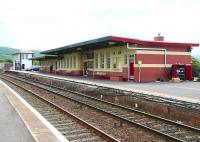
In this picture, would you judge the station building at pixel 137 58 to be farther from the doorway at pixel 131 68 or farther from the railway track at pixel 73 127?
the railway track at pixel 73 127

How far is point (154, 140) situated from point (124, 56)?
69.4 ft

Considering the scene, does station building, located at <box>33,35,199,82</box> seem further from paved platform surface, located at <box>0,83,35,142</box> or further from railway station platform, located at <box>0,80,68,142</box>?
paved platform surface, located at <box>0,83,35,142</box>

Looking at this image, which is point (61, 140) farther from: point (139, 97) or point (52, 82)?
point (52, 82)

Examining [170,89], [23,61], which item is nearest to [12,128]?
[170,89]

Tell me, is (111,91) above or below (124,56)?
below

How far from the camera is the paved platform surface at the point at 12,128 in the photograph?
28.8 ft

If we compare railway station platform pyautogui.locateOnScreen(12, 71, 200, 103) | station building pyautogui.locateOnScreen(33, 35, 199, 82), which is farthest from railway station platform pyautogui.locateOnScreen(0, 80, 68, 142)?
station building pyautogui.locateOnScreen(33, 35, 199, 82)

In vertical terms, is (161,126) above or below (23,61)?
below

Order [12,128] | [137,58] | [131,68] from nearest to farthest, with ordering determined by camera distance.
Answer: [12,128] < [137,58] < [131,68]

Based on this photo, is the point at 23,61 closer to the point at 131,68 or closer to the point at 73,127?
the point at 131,68

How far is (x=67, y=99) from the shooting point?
20.6m

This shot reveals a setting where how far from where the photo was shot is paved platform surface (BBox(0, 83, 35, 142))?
8.77 m

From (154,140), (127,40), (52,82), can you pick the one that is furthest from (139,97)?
(52,82)

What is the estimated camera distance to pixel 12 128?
10.2 m
